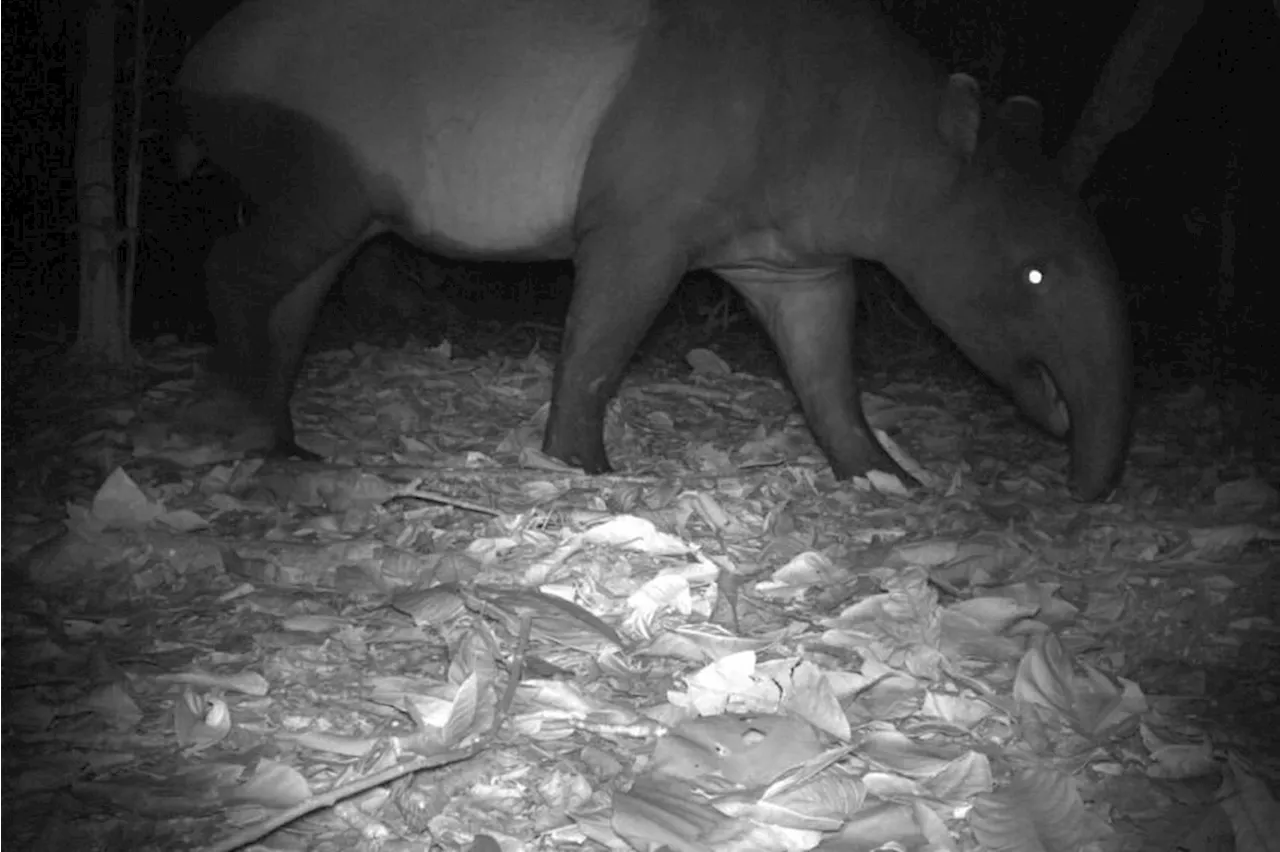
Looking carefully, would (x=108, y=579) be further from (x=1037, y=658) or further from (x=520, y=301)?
(x=520, y=301)

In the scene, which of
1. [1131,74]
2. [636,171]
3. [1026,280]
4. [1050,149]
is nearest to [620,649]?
[636,171]

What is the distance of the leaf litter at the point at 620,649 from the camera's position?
9.63 feet

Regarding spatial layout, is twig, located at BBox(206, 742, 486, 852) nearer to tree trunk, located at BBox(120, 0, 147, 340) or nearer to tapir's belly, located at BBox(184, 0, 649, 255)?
tapir's belly, located at BBox(184, 0, 649, 255)

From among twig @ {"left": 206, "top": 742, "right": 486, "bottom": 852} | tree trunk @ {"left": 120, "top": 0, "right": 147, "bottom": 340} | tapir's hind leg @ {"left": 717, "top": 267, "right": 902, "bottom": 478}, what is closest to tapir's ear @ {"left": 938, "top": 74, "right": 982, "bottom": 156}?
tapir's hind leg @ {"left": 717, "top": 267, "right": 902, "bottom": 478}

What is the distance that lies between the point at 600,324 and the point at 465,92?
1060mm

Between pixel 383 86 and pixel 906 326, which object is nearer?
pixel 383 86

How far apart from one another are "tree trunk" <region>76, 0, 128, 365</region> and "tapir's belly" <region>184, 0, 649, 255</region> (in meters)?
1.50

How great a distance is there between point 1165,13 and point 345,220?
12.4ft

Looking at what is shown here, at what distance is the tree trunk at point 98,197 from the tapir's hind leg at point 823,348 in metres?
3.09

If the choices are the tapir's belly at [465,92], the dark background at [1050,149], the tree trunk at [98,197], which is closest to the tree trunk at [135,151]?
the tree trunk at [98,197]

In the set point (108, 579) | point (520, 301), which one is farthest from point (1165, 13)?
point (520, 301)

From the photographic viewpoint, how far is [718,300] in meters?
10.3

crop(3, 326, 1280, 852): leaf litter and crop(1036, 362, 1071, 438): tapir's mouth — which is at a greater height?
crop(1036, 362, 1071, 438): tapir's mouth

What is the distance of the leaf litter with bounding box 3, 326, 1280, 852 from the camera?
2.94 m
